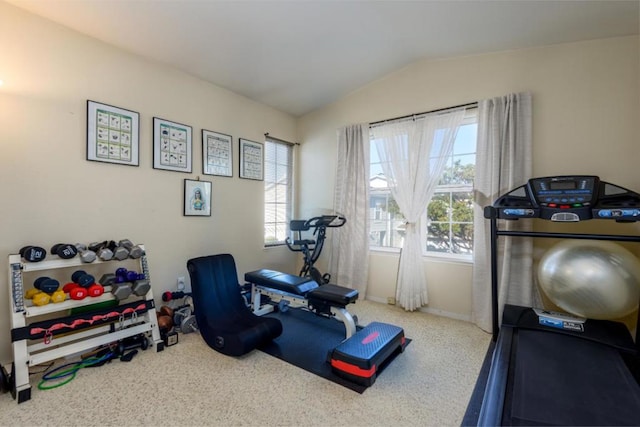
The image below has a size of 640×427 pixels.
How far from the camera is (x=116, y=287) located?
2.43m

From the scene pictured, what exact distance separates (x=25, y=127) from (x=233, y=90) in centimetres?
212

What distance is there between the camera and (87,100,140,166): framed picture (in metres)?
2.58

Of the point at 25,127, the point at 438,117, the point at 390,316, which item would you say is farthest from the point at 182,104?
the point at 390,316

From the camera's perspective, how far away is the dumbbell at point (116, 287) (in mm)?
2408

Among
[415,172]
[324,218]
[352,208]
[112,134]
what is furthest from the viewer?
[352,208]

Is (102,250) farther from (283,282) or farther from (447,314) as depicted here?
(447,314)

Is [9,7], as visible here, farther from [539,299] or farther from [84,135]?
[539,299]

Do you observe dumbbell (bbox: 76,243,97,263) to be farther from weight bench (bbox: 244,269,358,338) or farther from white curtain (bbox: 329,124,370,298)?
white curtain (bbox: 329,124,370,298)

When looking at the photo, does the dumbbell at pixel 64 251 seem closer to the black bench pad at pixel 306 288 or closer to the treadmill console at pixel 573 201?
the black bench pad at pixel 306 288

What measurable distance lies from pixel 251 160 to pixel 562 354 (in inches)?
147

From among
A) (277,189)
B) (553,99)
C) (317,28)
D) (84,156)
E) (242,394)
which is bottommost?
(242,394)

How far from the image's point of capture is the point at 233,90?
12.3 feet

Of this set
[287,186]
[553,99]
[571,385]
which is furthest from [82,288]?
[553,99]

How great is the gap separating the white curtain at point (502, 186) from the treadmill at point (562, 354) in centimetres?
30
